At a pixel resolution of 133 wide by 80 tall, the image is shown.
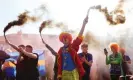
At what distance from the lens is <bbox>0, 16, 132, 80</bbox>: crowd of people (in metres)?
8.98

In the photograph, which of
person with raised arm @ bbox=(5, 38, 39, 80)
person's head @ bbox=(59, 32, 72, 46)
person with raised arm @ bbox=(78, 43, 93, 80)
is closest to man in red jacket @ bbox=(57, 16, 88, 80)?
person's head @ bbox=(59, 32, 72, 46)

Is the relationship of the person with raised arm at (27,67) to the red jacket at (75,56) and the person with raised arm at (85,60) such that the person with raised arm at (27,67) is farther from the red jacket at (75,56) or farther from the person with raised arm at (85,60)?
the person with raised arm at (85,60)

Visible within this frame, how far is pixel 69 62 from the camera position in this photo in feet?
Answer: 29.6

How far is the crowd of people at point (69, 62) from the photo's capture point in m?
8.98

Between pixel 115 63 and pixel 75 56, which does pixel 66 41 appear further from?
pixel 115 63

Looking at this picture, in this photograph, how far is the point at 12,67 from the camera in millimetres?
12391

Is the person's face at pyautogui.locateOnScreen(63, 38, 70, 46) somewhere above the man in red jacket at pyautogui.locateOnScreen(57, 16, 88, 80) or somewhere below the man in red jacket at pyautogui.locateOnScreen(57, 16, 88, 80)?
above

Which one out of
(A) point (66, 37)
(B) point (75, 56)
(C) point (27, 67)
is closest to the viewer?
(A) point (66, 37)

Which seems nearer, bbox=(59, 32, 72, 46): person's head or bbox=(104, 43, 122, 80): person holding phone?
bbox=(59, 32, 72, 46): person's head

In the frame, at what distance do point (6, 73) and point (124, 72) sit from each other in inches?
137

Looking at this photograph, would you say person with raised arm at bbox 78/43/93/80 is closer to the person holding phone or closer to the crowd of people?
the crowd of people

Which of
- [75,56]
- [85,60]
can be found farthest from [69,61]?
[85,60]

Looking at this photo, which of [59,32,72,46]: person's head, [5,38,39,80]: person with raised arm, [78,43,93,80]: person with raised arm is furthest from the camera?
[78,43,93,80]: person with raised arm

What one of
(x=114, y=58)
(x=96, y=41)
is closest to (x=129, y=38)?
(x=96, y=41)
